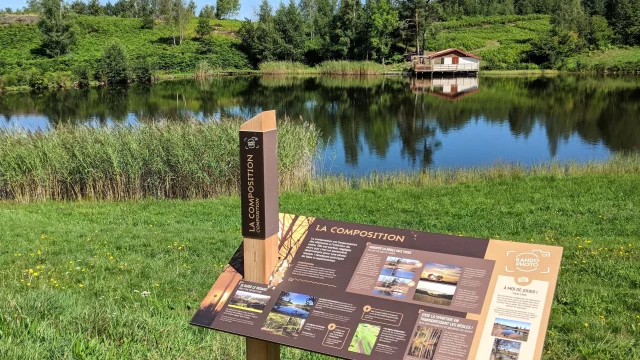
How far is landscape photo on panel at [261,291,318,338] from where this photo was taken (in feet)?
8.50

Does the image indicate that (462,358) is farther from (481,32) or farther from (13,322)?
(481,32)

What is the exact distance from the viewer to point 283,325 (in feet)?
8.57

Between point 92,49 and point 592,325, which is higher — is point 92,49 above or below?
above

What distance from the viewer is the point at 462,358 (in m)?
2.34

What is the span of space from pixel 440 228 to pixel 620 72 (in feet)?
175

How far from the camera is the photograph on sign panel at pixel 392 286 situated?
8.54 feet

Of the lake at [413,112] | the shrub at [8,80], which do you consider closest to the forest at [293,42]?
the shrub at [8,80]

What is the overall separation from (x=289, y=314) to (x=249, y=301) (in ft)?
0.80

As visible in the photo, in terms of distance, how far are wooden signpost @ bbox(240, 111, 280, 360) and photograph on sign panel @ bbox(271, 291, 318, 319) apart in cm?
17

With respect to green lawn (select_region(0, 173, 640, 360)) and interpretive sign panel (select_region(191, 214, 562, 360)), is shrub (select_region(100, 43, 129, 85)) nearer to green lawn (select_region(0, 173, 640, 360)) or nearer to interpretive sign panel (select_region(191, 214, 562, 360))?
green lawn (select_region(0, 173, 640, 360))

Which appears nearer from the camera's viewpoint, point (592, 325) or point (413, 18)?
point (592, 325)

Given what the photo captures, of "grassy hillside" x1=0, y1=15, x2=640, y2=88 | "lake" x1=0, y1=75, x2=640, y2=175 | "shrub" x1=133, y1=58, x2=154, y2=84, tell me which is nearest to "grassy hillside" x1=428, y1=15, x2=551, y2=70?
"grassy hillside" x1=0, y1=15, x2=640, y2=88

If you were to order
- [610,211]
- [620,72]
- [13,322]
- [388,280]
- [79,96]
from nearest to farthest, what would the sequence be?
[388,280], [13,322], [610,211], [79,96], [620,72]

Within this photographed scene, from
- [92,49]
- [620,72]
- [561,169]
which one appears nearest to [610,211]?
[561,169]
